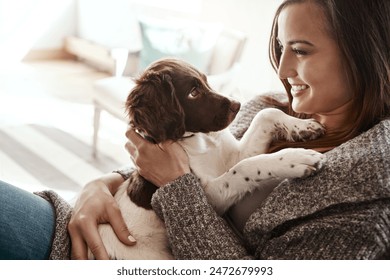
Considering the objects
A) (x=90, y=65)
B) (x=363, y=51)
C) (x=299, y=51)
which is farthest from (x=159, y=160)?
(x=90, y=65)

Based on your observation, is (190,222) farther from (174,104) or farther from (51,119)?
(51,119)

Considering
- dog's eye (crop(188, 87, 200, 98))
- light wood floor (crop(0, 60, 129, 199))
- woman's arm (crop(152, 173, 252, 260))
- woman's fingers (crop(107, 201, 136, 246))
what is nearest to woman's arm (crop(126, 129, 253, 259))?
woman's arm (crop(152, 173, 252, 260))

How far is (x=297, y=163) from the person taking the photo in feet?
3.82

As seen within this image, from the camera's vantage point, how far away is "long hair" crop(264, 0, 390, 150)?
4.01 ft

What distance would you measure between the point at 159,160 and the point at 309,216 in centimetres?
43

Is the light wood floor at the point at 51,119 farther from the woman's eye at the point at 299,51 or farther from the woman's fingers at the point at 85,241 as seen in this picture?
the woman's eye at the point at 299,51

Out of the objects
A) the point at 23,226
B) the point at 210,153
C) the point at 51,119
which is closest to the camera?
the point at 23,226

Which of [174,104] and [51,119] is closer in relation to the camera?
[174,104]

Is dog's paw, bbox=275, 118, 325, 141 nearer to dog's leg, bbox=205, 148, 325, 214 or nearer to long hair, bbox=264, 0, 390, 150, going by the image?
long hair, bbox=264, 0, 390, 150

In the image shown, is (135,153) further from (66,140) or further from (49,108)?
(49,108)

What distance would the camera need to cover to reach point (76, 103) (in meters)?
4.58

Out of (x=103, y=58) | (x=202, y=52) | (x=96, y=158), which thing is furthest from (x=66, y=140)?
(x=103, y=58)

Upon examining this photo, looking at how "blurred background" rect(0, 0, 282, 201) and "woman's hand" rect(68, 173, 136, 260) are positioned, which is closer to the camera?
"woman's hand" rect(68, 173, 136, 260)

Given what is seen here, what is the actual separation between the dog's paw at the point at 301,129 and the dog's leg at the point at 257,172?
0.15 metres
